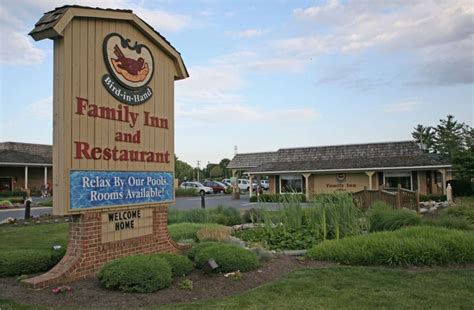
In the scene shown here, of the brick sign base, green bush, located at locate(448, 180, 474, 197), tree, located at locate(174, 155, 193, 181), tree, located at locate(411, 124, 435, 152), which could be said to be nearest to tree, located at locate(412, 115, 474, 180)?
tree, located at locate(411, 124, 435, 152)

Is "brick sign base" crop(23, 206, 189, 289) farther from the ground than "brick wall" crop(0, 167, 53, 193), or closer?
closer

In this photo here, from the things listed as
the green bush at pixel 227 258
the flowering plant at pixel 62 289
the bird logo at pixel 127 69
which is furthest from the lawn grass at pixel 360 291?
the bird logo at pixel 127 69

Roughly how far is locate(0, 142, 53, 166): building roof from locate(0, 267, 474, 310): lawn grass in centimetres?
3538

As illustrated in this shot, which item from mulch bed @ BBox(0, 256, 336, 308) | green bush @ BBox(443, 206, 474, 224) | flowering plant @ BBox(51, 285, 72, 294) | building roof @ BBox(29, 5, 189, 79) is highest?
building roof @ BBox(29, 5, 189, 79)

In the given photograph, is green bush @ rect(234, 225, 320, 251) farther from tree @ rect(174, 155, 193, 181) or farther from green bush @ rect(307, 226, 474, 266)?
tree @ rect(174, 155, 193, 181)

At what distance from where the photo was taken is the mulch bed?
5.24m

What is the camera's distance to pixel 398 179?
28859 millimetres

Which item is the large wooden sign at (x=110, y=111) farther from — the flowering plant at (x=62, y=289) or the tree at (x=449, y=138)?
the tree at (x=449, y=138)

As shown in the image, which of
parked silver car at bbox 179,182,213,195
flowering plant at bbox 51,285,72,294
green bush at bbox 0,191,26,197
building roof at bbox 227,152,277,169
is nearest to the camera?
flowering plant at bbox 51,285,72,294

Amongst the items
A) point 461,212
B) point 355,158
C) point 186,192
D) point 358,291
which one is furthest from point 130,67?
point 186,192

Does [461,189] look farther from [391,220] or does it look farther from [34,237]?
[34,237]

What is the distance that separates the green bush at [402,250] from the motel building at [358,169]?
17271 mm

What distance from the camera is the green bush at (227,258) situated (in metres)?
6.72

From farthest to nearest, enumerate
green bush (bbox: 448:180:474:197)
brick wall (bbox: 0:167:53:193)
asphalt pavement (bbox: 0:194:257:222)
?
brick wall (bbox: 0:167:53:193) < green bush (bbox: 448:180:474:197) < asphalt pavement (bbox: 0:194:257:222)
